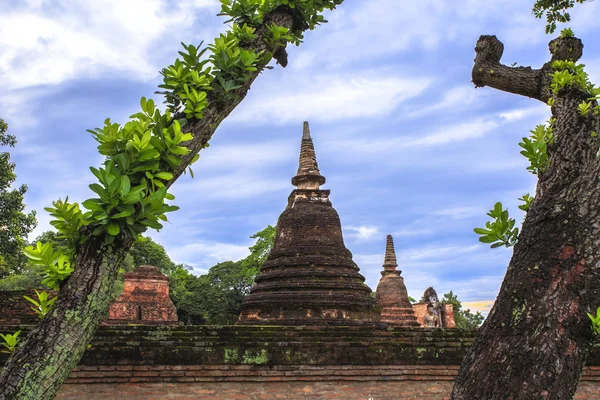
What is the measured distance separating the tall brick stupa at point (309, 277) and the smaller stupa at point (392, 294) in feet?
30.6

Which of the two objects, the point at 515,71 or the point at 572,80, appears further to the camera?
the point at 515,71

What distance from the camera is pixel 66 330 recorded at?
7.76ft

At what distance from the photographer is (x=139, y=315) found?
55.2 feet

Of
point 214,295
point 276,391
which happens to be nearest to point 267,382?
point 276,391

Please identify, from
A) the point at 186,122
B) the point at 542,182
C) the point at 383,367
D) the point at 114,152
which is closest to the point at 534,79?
the point at 542,182

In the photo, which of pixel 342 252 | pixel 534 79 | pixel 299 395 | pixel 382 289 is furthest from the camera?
pixel 382 289

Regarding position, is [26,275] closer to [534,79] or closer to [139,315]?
[139,315]

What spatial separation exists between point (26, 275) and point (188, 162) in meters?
38.0

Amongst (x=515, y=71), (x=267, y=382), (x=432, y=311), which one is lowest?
(x=267, y=382)

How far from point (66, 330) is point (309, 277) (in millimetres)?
9184

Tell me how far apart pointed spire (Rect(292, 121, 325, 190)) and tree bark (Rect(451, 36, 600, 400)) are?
1118 cm

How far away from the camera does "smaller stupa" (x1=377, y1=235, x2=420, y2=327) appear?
69.5ft

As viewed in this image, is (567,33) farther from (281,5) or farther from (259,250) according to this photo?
(259,250)

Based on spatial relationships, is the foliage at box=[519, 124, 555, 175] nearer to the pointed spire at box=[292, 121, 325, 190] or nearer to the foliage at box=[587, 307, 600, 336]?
the foliage at box=[587, 307, 600, 336]
